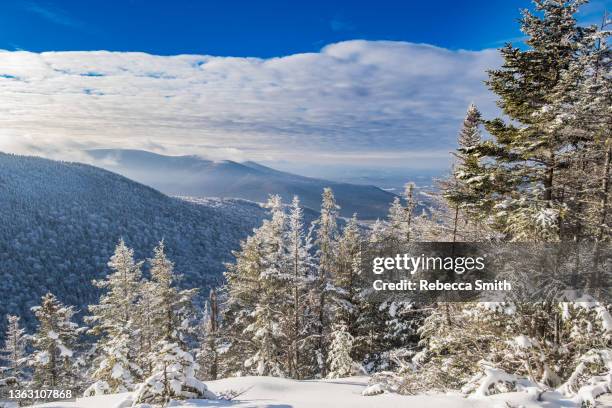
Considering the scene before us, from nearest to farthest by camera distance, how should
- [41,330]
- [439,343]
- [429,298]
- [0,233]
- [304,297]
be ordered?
[439,343] → [429,298] → [41,330] → [304,297] → [0,233]

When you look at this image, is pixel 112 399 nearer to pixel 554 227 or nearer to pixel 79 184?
pixel 554 227

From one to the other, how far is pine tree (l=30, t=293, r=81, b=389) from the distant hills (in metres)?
88.9

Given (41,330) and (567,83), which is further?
(41,330)

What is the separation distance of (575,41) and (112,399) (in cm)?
1446

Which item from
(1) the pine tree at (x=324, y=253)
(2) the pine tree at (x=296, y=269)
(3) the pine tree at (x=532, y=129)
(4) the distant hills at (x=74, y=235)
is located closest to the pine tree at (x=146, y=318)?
(2) the pine tree at (x=296, y=269)

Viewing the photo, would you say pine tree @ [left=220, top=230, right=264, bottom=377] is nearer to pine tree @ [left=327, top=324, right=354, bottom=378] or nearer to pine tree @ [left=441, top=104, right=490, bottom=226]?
pine tree @ [left=327, top=324, right=354, bottom=378]

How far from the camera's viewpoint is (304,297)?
70.3ft

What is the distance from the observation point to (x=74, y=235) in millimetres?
147375

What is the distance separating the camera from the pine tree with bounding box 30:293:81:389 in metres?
18.6

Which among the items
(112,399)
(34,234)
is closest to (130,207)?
(34,234)

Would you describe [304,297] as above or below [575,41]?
below

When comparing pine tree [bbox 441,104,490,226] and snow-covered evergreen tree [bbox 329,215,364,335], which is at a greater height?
pine tree [bbox 441,104,490,226]

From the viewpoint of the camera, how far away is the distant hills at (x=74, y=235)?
113688 millimetres

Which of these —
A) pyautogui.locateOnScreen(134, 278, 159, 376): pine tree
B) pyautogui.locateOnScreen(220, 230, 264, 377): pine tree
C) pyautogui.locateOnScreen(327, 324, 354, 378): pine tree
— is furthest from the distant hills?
pyautogui.locateOnScreen(327, 324, 354, 378): pine tree
